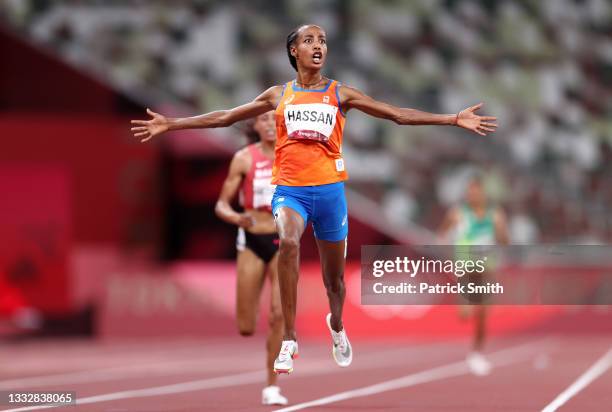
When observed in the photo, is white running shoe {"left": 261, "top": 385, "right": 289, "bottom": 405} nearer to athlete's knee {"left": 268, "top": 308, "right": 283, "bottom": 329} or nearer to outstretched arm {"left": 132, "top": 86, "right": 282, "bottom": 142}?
athlete's knee {"left": 268, "top": 308, "right": 283, "bottom": 329}

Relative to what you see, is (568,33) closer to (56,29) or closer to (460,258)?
(56,29)

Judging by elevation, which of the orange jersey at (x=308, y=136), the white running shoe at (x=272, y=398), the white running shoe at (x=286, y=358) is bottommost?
the white running shoe at (x=272, y=398)

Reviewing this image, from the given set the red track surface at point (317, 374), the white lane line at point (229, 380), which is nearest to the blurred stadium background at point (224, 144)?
the red track surface at point (317, 374)

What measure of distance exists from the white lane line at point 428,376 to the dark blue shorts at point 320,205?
1597 mm

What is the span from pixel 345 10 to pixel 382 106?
1363 centimetres

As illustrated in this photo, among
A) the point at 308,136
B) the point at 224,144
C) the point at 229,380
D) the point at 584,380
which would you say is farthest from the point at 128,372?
the point at 224,144

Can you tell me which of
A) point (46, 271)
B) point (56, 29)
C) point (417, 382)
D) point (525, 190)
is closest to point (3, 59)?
point (56, 29)

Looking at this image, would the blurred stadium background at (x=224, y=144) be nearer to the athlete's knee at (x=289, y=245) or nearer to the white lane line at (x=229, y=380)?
the white lane line at (x=229, y=380)

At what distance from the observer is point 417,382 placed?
36.2 ft

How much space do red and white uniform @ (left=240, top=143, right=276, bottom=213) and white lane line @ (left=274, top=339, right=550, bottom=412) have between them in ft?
5.44

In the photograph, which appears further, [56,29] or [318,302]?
[56,29]

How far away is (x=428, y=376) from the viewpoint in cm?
1170

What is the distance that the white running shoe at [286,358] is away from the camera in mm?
7239

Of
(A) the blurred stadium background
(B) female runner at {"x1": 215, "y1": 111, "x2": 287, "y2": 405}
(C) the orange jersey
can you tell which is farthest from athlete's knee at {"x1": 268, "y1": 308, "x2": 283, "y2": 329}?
(A) the blurred stadium background
